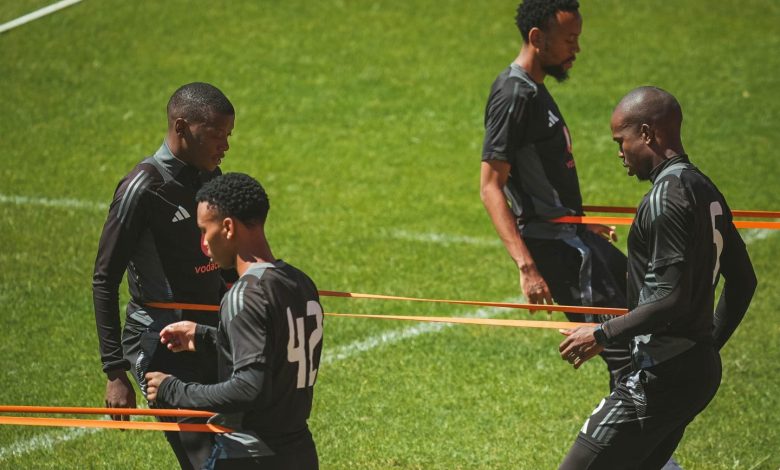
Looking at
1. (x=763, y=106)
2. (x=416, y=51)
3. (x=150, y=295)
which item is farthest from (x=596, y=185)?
(x=150, y=295)

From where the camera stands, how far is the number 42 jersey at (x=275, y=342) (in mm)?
4641

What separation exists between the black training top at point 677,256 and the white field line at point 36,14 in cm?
1611

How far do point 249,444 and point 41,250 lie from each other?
811 cm

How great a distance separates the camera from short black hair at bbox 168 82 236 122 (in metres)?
5.79

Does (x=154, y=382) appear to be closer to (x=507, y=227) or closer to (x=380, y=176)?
(x=507, y=227)

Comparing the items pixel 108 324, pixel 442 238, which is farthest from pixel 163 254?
pixel 442 238

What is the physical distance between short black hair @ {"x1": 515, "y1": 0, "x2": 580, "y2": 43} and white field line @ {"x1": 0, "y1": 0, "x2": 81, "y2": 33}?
14.0m

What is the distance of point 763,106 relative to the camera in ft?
56.3

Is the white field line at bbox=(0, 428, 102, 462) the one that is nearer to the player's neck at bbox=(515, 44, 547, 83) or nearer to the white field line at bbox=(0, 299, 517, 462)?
the white field line at bbox=(0, 299, 517, 462)

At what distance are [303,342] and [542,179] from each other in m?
2.87

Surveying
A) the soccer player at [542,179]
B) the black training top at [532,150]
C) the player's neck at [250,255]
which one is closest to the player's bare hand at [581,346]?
the player's neck at [250,255]

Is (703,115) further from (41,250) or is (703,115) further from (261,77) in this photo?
(41,250)

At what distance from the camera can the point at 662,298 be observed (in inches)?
201

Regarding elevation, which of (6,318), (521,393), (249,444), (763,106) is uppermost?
(249,444)
